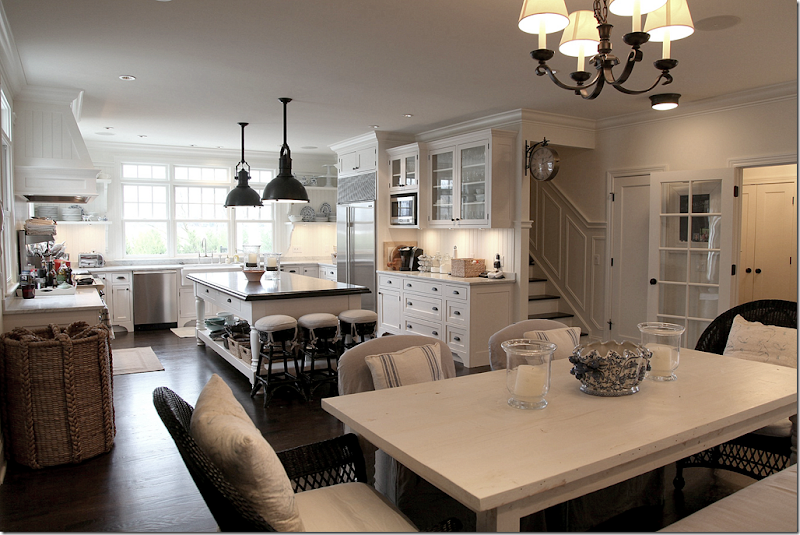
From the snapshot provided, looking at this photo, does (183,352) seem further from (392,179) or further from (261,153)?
(261,153)

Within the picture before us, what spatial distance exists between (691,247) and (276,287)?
3.85 metres

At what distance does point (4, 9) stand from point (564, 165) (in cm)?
550

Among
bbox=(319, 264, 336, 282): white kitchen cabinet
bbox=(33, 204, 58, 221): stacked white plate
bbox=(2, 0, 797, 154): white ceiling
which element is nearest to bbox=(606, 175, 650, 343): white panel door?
bbox=(2, 0, 797, 154): white ceiling

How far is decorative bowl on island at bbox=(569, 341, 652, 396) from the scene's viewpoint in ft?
6.76

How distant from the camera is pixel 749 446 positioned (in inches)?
105

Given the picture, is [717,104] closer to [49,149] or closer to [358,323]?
[358,323]

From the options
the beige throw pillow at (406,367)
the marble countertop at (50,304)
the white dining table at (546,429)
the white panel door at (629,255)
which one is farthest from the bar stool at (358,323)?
the white panel door at (629,255)

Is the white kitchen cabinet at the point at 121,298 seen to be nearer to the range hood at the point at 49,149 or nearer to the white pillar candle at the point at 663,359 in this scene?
the range hood at the point at 49,149

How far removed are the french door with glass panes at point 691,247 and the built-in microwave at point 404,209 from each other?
2640 mm

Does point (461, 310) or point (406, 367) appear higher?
point (406, 367)

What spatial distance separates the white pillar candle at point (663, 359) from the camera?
2.30 metres

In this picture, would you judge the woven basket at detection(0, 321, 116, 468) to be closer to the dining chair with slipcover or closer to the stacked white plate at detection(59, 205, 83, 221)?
the dining chair with slipcover

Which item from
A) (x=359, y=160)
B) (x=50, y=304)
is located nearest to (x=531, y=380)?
(x=50, y=304)

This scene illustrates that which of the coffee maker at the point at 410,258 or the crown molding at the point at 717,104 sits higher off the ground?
the crown molding at the point at 717,104
